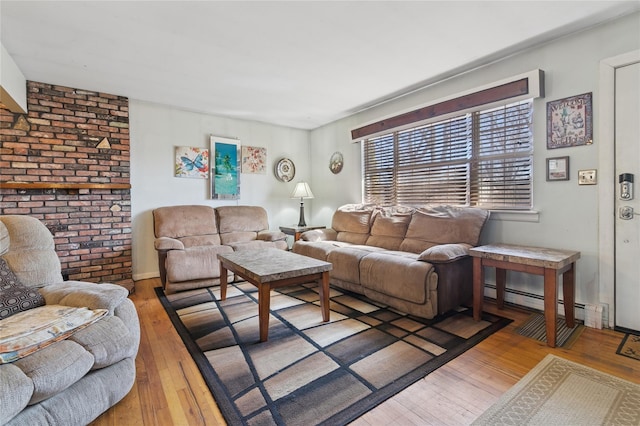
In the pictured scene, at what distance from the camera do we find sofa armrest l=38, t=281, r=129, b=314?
1.65 m

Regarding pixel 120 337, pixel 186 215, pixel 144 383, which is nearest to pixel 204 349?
pixel 144 383

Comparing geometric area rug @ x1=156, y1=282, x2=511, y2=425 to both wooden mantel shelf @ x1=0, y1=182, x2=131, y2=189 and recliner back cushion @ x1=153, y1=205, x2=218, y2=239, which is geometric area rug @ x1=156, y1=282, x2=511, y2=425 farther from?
wooden mantel shelf @ x1=0, y1=182, x2=131, y2=189

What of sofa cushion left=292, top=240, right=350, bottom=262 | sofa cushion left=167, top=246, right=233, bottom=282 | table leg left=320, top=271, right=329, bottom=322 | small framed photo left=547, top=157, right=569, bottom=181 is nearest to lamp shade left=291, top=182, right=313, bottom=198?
sofa cushion left=292, top=240, right=350, bottom=262

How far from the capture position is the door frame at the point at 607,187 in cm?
223

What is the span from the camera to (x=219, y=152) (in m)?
4.46

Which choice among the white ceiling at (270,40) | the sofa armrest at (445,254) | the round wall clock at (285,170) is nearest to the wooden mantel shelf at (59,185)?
the white ceiling at (270,40)

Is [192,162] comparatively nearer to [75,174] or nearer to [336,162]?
[75,174]

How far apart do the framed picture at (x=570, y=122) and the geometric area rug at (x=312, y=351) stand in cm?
156

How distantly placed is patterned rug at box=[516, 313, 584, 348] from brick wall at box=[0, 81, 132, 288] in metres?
3.84

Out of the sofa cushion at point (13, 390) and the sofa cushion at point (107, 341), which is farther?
the sofa cushion at point (107, 341)

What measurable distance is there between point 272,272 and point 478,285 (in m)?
1.66

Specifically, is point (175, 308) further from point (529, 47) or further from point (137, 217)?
point (529, 47)

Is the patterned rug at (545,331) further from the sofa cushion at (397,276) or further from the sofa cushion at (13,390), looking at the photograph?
the sofa cushion at (13,390)

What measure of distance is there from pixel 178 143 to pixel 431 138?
3345 millimetres
